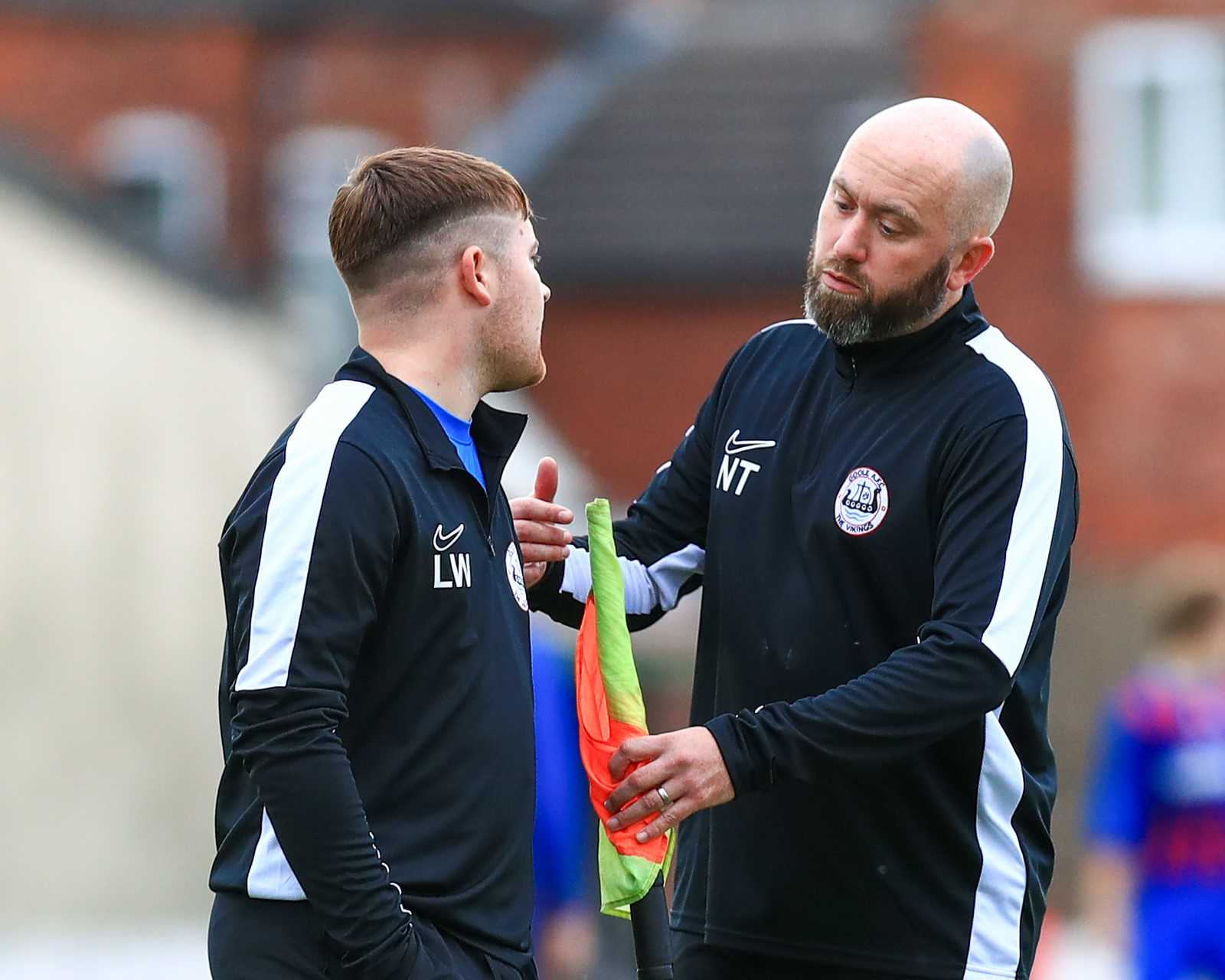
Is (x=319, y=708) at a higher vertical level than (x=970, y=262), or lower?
lower

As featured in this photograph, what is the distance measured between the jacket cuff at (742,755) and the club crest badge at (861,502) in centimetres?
47

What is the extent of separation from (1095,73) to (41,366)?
11571 mm

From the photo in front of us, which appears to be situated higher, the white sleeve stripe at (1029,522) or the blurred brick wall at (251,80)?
the blurred brick wall at (251,80)

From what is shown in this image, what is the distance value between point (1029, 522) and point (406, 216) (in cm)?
133

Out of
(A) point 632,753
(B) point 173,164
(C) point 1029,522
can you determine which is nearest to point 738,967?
(A) point 632,753

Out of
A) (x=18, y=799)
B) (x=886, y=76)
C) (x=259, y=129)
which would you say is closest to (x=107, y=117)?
(x=259, y=129)

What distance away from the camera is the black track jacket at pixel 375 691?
305 cm

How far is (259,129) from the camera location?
2320cm

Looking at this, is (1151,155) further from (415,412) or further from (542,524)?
(415,412)

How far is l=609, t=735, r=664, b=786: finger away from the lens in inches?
139

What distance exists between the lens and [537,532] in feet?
13.3

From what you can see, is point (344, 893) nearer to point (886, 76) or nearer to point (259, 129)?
point (886, 76)

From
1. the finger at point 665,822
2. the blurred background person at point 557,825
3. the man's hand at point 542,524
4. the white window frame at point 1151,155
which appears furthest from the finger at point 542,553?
the white window frame at point 1151,155

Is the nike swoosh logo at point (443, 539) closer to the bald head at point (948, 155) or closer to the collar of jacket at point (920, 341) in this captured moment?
the collar of jacket at point (920, 341)
